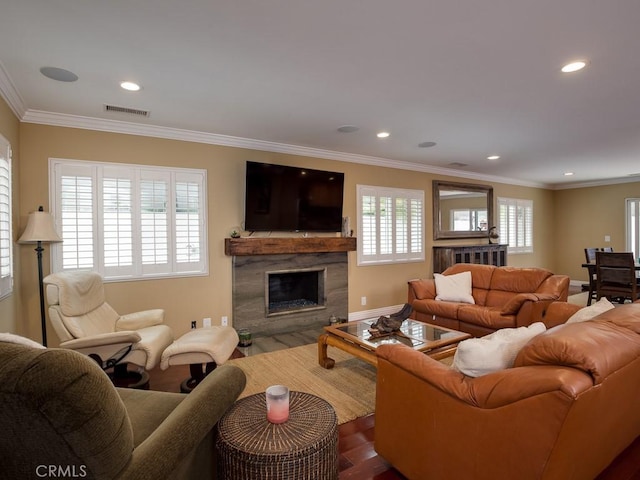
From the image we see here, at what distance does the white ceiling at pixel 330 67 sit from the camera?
195cm

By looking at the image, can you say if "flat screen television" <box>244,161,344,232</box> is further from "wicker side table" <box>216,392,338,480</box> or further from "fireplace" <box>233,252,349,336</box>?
"wicker side table" <box>216,392,338,480</box>

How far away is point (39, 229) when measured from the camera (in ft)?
10.1

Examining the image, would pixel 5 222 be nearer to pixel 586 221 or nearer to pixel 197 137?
pixel 197 137

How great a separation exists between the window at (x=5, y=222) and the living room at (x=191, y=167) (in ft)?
0.50

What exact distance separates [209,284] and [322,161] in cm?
237

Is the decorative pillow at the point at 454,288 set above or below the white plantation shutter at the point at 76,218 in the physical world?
below

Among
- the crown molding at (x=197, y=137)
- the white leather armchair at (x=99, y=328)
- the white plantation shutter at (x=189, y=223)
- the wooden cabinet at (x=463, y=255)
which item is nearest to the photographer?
the white leather armchair at (x=99, y=328)

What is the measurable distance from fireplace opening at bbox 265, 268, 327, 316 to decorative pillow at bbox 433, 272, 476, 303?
1602 millimetres

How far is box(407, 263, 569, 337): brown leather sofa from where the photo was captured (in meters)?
3.73

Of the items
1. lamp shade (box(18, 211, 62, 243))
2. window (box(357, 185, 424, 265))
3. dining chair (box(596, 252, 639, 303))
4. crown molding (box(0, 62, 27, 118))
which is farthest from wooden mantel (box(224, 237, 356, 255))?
dining chair (box(596, 252, 639, 303))

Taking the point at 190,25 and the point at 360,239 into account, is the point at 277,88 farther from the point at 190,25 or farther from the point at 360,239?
the point at 360,239

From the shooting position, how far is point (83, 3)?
6.07 ft

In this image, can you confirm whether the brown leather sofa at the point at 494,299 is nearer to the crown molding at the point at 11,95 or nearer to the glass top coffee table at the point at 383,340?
the glass top coffee table at the point at 383,340

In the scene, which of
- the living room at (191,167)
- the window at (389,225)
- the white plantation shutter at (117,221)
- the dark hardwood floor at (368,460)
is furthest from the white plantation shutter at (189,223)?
the dark hardwood floor at (368,460)
